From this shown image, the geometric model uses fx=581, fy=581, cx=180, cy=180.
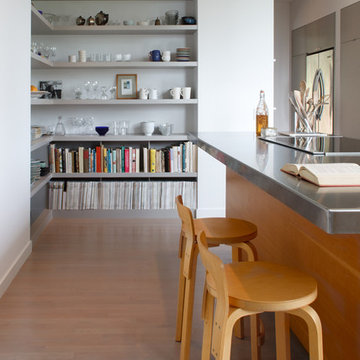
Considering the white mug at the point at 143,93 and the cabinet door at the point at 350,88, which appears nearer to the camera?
the white mug at the point at 143,93

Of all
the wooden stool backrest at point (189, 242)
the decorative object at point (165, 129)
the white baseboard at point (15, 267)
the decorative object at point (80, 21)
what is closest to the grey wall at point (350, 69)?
the decorative object at point (165, 129)

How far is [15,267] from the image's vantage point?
13.6ft

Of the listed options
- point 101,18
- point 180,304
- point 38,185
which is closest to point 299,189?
point 180,304

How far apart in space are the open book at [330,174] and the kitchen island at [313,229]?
3 cm

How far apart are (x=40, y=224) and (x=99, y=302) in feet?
6.91

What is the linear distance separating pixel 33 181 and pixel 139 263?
1359 millimetres

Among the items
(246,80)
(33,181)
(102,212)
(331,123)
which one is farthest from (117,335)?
(331,123)

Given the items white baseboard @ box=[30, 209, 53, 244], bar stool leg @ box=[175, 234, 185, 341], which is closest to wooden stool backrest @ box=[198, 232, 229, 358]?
bar stool leg @ box=[175, 234, 185, 341]

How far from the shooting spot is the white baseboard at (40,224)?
17.0 feet

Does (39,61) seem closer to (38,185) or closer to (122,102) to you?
(122,102)

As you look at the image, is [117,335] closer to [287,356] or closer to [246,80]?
[287,356]

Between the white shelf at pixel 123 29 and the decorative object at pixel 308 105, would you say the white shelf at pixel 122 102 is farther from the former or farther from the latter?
the decorative object at pixel 308 105

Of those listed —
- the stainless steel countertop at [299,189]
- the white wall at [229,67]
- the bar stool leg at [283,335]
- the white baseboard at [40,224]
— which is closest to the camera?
the stainless steel countertop at [299,189]

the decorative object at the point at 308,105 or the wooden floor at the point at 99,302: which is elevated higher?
the decorative object at the point at 308,105
